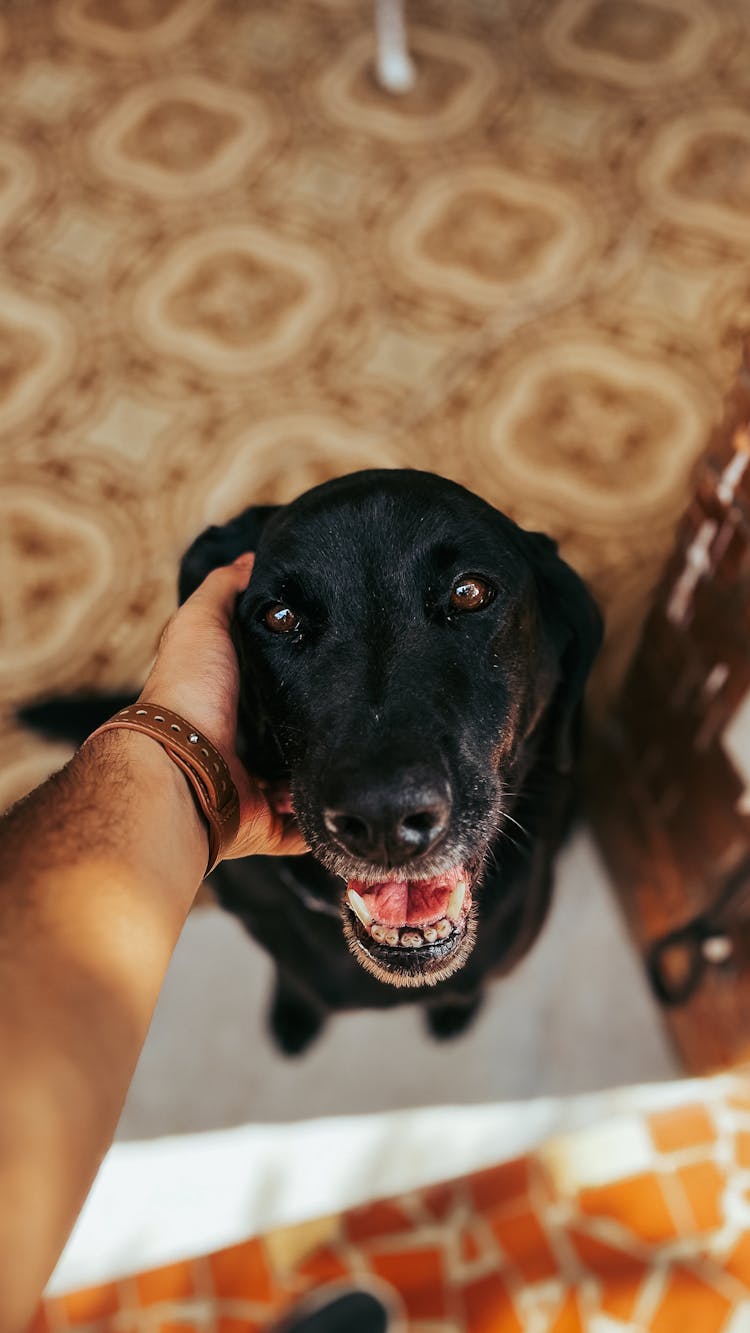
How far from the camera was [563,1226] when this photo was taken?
1420 mm

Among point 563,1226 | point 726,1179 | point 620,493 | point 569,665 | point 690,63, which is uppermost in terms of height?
point 690,63

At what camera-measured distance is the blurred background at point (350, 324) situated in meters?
1.74

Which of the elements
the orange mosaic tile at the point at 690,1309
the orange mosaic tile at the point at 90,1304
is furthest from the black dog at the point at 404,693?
the orange mosaic tile at the point at 90,1304

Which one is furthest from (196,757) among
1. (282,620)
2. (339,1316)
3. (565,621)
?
(339,1316)

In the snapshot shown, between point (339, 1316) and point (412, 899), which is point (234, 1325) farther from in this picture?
point (412, 899)

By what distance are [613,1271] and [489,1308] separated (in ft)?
0.64

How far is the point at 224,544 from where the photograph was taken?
1404 millimetres

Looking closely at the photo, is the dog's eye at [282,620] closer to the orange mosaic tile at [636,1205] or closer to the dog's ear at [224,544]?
the dog's ear at [224,544]

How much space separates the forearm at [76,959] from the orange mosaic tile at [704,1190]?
100 cm

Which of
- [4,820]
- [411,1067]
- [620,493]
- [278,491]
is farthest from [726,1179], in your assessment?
[278,491]

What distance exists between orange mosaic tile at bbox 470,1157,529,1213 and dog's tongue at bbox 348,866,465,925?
676 millimetres

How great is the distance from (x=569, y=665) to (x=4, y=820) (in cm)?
81

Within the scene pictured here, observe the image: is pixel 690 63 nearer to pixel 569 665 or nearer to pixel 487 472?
pixel 487 472

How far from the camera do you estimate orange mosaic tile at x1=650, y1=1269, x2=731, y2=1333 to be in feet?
4.19
